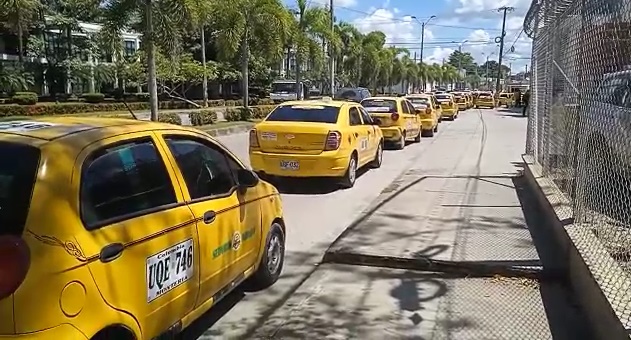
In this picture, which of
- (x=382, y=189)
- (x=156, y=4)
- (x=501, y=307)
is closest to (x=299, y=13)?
(x=156, y=4)

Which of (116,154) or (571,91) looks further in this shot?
(571,91)

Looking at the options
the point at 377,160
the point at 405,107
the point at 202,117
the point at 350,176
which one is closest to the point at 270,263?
the point at 350,176

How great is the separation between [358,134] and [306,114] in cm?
133

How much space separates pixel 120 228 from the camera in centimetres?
331

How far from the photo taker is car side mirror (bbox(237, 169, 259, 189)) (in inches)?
197

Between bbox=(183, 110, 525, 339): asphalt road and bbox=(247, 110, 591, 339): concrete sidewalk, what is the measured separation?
164 millimetres

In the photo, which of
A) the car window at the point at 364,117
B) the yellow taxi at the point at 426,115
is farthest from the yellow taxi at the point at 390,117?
the yellow taxi at the point at 426,115

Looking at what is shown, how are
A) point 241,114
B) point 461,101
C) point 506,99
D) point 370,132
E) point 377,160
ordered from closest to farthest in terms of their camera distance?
1. point 370,132
2. point 377,160
3. point 241,114
4. point 461,101
5. point 506,99

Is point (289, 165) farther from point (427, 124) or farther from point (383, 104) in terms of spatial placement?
point (427, 124)

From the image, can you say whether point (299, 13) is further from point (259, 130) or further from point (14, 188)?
point (14, 188)

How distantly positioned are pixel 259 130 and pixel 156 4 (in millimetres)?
12117

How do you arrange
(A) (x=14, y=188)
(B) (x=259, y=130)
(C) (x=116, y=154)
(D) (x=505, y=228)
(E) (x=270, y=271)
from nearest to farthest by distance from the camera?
A: (A) (x=14, y=188), (C) (x=116, y=154), (E) (x=270, y=271), (D) (x=505, y=228), (B) (x=259, y=130)

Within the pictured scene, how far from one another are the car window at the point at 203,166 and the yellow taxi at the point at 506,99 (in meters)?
60.0

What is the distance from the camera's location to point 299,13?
3675 cm
